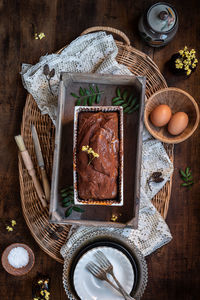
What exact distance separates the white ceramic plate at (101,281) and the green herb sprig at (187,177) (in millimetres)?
541

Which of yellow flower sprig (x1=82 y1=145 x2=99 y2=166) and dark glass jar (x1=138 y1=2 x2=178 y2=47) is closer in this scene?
yellow flower sprig (x1=82 y1=145 x2=99 y2=166)

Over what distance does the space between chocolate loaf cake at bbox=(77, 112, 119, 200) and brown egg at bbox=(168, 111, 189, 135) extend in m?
0.30

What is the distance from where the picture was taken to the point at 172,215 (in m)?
1.62

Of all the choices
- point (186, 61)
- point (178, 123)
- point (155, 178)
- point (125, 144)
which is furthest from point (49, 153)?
point (186, 61)

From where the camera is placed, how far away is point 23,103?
169 centimetres

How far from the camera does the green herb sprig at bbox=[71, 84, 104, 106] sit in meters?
1.46

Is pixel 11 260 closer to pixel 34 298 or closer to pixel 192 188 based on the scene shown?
pixel 34 298

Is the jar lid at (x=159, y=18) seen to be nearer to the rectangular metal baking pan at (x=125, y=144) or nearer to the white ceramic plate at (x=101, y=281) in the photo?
the rectangular metal baking pan at (x=125, y=144)

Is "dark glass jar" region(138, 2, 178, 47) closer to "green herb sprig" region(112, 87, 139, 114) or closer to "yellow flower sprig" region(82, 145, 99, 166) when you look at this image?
"green herb sprig" region(112, 87, 139, 114)

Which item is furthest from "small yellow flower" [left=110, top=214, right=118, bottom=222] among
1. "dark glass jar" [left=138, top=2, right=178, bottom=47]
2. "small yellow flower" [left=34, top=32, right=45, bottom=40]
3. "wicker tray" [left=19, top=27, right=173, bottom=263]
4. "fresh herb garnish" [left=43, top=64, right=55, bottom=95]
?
"small yellow flower" [left=34, top=32, right=45, bottom=40]

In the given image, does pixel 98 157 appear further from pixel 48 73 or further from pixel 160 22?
pixel 160 22

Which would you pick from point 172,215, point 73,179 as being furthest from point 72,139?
point 172,215

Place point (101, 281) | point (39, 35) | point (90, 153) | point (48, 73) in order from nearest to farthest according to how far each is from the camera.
→ point (90, 153) → point (101, 281) → point (48, 73) → point (39, 35)

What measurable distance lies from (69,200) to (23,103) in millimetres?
647
